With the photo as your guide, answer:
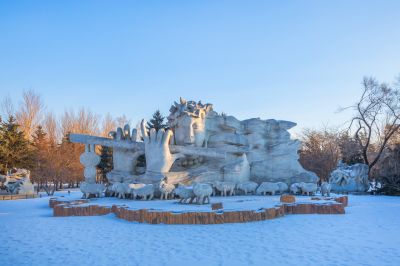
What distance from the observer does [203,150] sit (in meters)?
19.6

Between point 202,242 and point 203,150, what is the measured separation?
517 inches

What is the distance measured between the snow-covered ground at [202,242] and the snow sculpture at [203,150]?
8.36 m

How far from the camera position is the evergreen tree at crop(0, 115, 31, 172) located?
1048 inches

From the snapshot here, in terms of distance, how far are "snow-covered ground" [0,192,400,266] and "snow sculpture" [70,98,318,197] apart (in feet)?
27.4

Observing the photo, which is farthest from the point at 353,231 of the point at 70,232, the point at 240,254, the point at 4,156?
the point at 4,156

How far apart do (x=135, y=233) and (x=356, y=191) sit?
19081 millimetres

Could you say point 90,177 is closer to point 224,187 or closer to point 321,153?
point 224,187

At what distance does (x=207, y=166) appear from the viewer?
20.2 metres

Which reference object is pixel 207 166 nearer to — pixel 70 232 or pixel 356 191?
pixel 356 191

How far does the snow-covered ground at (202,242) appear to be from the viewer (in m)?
5.30

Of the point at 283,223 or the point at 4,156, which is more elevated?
the point at 4,156

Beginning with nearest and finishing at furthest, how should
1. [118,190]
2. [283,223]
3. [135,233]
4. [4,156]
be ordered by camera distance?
[135,233] < [283,223] < [118,190] < [4,156]

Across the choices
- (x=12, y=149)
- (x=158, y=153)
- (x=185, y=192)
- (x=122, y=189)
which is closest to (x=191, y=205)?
(x=185, y=192)

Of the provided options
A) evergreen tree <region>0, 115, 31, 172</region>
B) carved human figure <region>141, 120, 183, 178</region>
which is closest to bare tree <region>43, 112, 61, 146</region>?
evergreen tree <region>0, 115, 31, 172</region>
